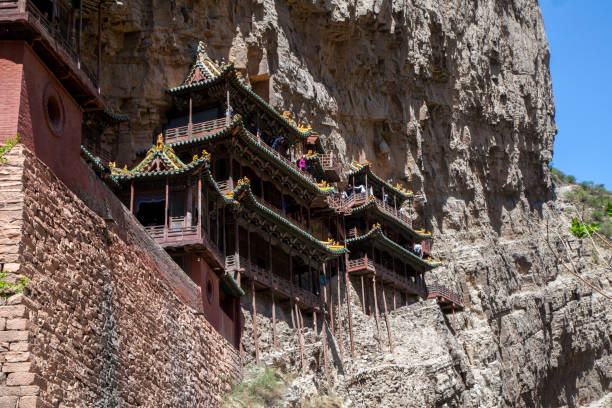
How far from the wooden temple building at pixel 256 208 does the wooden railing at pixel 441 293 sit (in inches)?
3.8

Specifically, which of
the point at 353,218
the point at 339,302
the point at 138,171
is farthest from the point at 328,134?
the point at 138,171

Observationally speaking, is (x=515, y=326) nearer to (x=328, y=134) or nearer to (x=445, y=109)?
(x=445, y=109)

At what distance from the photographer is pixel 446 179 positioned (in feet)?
195

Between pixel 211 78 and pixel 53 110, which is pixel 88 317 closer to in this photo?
pixel 53 110

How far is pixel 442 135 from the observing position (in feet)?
196

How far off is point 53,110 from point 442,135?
45769 millimetres

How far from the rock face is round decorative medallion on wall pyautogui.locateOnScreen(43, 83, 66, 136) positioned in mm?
15423

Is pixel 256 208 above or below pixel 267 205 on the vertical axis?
below

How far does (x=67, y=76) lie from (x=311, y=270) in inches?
912

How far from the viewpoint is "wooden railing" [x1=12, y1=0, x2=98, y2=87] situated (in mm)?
15344

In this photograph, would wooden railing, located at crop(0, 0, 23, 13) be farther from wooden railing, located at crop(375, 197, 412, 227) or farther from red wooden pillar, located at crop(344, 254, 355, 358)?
wooden railing, located at crop(375, 197, 412, 227)

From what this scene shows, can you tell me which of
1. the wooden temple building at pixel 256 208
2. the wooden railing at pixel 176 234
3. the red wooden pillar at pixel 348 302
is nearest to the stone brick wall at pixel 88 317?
the wooden railing at pixel 176 234

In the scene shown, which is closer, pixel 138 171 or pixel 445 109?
pixel 138 171

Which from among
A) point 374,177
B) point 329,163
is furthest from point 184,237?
point 374,177
